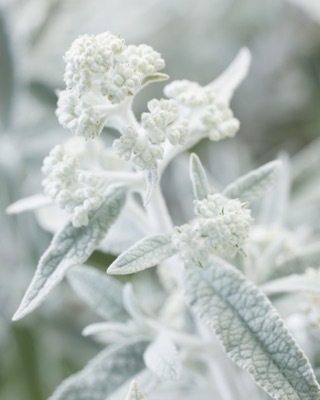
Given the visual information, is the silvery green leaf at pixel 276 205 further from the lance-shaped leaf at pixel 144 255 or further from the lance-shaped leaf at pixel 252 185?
the lance-shaped leaf at pixel 144 255

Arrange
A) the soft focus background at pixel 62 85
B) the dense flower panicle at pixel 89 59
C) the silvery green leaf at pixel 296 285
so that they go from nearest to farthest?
the dense flower panicle at pixel 89 59 < the silvery green leaf at pixel 296 285 < the soft focus background at pixel 62 85

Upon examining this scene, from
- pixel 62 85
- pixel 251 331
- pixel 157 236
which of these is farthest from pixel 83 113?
pixel 62 85

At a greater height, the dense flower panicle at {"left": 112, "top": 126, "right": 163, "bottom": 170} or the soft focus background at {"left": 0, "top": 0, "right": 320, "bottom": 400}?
the soft focus background at {"left": 0, "top": 0, "right": 320, "bottom": 400}

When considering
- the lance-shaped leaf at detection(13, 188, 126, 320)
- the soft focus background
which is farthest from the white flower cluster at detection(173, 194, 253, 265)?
the soft focus background

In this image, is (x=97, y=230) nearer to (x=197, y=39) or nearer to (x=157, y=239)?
(x=157, y=239)

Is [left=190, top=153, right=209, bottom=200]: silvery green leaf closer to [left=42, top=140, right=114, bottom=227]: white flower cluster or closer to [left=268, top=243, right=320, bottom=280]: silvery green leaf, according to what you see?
[left=42, top=140, right=114, bottom=227]: white flower cluster

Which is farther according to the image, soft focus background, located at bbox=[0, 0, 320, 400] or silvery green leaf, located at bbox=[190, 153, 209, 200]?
soft focus background, located at bbox=[0, 0, 320, 400]

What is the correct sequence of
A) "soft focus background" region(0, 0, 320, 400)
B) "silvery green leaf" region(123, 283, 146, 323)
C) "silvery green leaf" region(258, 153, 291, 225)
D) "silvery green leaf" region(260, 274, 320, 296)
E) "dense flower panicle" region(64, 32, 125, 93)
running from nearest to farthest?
1. "dense flower panicle" region(64, 32, 125, 93)
2. "silvery green leaf" region(260, 274, 320, 296)
3. "silvery green leaf" region(123, 283, 146, 323)
4. "silvery green leaf" region(258, 153, 291, 225)
5. "soft focus background" region(0, 0, 320, 400)

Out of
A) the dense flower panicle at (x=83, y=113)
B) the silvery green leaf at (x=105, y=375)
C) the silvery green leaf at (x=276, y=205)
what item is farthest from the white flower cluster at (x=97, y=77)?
the silvery green leaf at (x=276, y=205)
